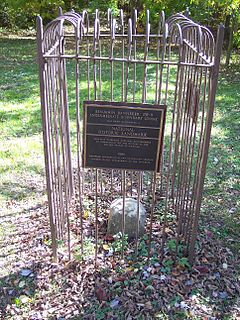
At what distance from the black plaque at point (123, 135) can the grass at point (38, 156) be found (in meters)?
1.23

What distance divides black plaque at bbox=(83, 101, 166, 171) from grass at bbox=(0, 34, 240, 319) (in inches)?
48.3

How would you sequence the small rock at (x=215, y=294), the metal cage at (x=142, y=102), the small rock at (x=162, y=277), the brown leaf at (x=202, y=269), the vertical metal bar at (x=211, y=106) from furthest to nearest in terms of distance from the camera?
the brown leaf at (x=202, y=269)
the small rock at (x=162, y=277)
the small rock at (x=215, y=294)
the metal cage at (x=142, y=102)
the vertical metal bar at (x=211, y=106)

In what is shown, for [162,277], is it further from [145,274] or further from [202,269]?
[202,269]

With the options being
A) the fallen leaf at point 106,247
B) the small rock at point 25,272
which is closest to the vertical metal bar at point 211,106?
the fallen leaf at point 106,247

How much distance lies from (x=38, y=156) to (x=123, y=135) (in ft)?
9.55

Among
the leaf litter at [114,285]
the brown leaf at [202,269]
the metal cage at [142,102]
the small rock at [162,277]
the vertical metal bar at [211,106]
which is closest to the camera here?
the vertical metal bar at [211,106]

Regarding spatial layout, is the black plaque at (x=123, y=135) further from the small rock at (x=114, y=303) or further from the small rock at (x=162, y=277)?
the small rock at (x=114, y=303)

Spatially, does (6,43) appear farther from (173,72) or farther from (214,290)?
(214,290)

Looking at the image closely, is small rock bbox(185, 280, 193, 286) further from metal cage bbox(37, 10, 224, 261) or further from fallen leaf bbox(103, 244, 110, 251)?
fallen leaf bbox(103, 244, 110, 251)

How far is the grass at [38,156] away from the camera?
14.4 ft

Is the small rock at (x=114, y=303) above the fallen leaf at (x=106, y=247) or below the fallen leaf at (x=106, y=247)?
below

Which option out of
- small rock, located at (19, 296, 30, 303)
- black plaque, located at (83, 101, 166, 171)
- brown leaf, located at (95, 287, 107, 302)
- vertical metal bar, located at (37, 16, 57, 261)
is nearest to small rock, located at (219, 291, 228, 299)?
brown leaf, located at (95, 287, 107, 302)

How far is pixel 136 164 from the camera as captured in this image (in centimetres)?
312

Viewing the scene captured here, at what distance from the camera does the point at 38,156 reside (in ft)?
18.6
